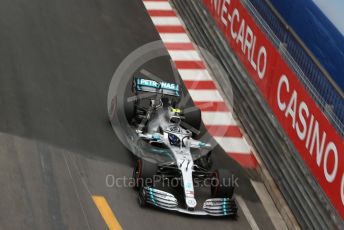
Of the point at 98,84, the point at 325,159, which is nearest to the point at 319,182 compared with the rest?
the point at 325,159

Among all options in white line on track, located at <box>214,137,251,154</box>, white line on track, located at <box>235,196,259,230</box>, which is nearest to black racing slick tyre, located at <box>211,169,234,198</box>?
white line on track, located at <box>235,196,259,230</box>

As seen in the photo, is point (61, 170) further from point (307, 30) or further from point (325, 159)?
point (307, 30)

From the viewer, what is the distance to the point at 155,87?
57.7 ft

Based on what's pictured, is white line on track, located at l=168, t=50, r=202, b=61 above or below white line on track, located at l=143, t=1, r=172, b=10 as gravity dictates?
below

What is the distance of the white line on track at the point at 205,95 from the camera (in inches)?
790

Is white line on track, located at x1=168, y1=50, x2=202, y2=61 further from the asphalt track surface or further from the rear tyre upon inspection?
the rear tyre

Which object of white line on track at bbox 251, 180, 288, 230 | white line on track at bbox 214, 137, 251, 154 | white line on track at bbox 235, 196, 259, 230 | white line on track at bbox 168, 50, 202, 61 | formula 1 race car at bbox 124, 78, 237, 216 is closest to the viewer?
formula 1 race car at bbox 124, 78, 237, 216

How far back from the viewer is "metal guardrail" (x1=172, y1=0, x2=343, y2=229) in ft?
49.6

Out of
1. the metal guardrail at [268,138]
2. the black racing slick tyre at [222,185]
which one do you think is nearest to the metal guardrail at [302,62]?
the metal guardrail at [268,138]

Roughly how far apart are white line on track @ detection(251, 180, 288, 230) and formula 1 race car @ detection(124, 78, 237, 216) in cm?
82

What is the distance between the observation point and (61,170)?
51.1 ft

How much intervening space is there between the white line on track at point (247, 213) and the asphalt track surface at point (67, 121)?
0.10 m

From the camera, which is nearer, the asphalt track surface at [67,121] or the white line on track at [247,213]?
the asphalt track surface at [67,121]

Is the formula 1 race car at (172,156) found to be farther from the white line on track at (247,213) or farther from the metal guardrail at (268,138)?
the metal guardrail at (268,138)
